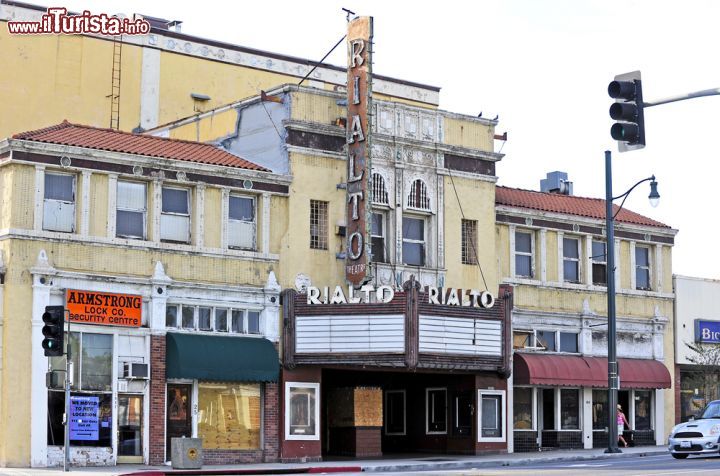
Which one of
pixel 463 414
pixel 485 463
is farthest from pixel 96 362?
pixel 463 414

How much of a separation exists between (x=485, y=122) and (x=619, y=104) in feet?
79.4

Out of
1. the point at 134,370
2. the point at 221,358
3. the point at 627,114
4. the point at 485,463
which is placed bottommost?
the point at 485,463

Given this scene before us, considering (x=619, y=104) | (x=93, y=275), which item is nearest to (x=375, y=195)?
(x=93, y=275)

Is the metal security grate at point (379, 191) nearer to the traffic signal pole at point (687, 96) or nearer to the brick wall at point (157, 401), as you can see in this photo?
the brick wall at point (157, 401)

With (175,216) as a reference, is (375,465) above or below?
below

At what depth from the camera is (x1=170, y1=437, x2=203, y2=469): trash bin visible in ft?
113

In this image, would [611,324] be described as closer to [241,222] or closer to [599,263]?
[599,263]

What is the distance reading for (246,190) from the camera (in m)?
39.4

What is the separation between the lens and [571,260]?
4828 cm

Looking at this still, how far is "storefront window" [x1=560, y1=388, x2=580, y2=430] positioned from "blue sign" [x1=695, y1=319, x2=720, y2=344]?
6629mm

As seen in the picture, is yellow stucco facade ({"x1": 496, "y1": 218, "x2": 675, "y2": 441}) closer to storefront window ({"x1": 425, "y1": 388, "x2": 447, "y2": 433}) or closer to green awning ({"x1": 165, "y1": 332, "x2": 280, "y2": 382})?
storefront window ({"x1": 425, "y1": 388, "x2": 447, "y2": 433})

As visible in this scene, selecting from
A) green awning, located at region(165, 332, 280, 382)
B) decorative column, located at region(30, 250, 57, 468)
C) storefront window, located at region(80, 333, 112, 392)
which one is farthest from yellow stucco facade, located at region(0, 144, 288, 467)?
green awning, located at region(165, 332, 280, 382)

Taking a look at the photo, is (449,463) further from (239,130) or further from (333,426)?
(239,130)

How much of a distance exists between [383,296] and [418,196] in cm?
496
